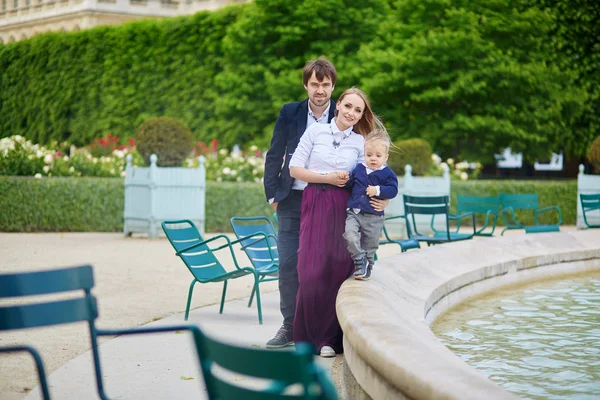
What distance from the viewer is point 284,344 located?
606 centimetres

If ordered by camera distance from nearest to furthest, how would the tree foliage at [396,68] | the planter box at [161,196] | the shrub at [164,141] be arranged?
the planter box at [161,196] < the shrub at [164,141] < the tree foliage at [396,68]

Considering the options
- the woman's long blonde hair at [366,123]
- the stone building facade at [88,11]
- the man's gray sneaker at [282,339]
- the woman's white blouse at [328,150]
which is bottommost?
the man's gray sneaker at [282,339]

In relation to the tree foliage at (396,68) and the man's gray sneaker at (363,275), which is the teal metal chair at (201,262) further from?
the tree foliage at (396,68)

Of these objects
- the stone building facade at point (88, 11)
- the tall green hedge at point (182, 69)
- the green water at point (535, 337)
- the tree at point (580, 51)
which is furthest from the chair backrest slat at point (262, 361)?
the stone building facade at point (88, 11)

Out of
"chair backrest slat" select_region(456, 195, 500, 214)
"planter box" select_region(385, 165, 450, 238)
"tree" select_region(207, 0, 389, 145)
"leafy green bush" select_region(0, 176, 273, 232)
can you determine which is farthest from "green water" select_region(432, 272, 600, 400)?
"tree" select_region(207, 0, 389, 145)

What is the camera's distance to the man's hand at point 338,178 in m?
5.60

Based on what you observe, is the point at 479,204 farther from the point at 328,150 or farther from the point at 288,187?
the point at 328,150

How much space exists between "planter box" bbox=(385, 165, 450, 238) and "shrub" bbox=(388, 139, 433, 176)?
599mm

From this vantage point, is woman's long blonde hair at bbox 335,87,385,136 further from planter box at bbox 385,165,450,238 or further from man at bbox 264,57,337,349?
planter box at bbox 385,165,450,238

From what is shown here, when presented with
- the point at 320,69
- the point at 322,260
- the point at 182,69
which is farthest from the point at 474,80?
the point at 322,260

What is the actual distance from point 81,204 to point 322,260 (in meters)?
12.9

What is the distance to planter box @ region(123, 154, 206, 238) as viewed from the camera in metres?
16.5

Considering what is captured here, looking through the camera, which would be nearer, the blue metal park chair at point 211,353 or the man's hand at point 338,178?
the blue metal park chair at point 211,353

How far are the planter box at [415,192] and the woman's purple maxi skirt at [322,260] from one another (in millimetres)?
12197
